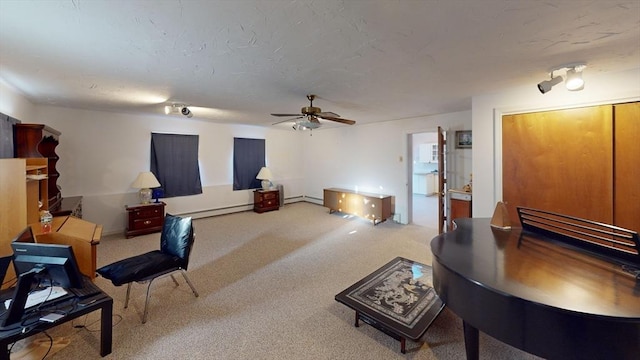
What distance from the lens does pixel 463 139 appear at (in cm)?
445

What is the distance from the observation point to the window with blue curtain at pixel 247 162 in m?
6.34

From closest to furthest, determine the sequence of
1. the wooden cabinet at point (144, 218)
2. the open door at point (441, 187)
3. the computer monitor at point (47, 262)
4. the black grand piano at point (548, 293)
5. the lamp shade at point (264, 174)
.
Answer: the black grand piano at point (548, 293) < the computer monitor at point (47, 262) < the open door at point (441, 187) < the wooden cabinet at point (144, 218) < the lamp shade at point (264, 174)

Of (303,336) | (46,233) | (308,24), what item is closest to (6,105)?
(46,233)

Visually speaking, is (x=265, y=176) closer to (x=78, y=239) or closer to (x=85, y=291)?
(x=78, y=239)

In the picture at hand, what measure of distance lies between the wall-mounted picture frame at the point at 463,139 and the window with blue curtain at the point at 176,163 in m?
5.55

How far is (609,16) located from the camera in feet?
4.96

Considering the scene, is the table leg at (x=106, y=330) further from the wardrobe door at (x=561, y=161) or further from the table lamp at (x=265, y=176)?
the table lamp at (x=265, y=176)

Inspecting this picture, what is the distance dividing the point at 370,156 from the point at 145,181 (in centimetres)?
481

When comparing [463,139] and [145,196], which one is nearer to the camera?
[463,139]

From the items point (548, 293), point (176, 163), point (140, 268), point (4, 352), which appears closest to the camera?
point (548, 293)

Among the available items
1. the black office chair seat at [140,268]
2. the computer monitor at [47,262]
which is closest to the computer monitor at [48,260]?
the computer monitor at [47,262]

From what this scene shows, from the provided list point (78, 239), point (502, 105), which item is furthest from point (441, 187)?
point (78, 239)

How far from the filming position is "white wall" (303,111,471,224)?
5066mm

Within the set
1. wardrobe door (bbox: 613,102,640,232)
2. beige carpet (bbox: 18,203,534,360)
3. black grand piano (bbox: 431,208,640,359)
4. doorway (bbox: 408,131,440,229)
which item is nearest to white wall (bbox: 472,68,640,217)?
wardrobe door (bbox: 613,102,640,232)
